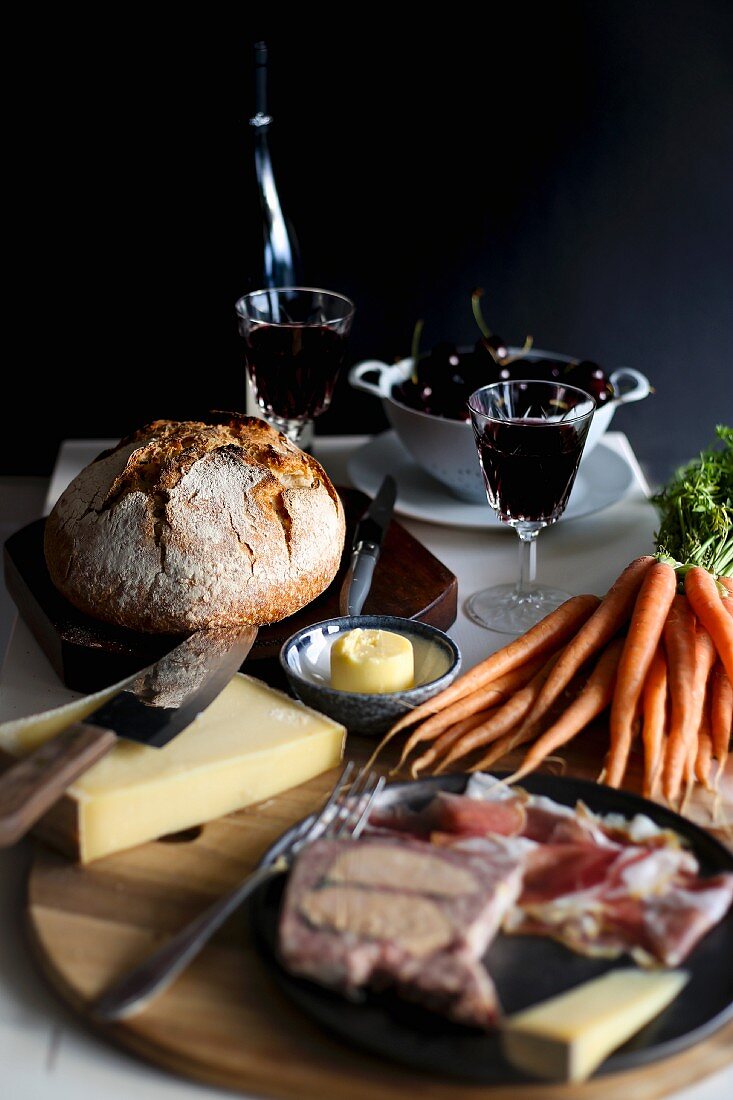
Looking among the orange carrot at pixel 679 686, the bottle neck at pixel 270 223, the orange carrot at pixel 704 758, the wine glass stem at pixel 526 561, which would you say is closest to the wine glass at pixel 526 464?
the wine glass stem at pixel 526 561

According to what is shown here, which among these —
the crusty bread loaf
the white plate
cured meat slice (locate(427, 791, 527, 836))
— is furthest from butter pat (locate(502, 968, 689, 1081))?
the white plate

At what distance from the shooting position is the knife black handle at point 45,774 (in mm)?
972

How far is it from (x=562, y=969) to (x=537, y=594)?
79 cm

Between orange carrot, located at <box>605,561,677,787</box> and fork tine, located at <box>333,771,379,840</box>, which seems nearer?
fork tine, located at <box>333,771,379,840</box>

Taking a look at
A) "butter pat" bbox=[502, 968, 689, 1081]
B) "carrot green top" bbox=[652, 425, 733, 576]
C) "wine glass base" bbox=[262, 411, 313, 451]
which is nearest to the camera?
"butter pat" bbox=[502, 968, 689, 1081]

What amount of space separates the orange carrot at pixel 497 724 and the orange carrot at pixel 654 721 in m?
0.13

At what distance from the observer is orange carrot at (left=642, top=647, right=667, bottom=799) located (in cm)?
121

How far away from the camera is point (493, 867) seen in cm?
98

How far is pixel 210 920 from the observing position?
944 millimetres

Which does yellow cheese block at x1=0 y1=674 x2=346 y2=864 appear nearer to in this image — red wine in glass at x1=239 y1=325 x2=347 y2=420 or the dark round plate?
the dark round plate

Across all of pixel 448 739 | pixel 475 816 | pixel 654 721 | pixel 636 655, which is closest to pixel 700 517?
pixel 636 655

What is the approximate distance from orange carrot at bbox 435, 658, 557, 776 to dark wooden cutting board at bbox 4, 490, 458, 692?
7.5 inches

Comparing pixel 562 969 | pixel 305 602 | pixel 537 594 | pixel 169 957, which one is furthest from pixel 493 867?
pixel 537 594

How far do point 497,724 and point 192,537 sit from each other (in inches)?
16.4
